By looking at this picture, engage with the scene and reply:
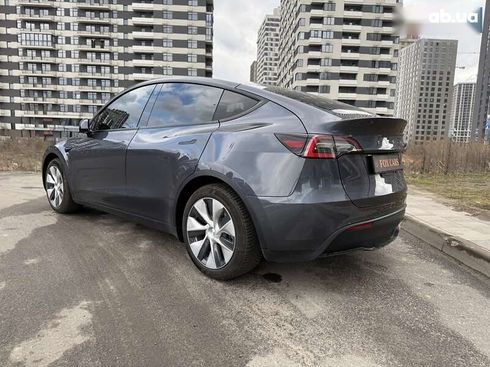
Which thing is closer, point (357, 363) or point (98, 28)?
point (357, 363)

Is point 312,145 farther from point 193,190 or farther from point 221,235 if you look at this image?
point 193,190

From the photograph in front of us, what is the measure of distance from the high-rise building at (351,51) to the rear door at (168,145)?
71.1 metres

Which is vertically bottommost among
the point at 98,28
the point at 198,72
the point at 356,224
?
the point at 356,224

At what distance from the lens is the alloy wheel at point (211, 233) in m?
2.81

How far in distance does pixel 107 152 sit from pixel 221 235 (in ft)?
5.95

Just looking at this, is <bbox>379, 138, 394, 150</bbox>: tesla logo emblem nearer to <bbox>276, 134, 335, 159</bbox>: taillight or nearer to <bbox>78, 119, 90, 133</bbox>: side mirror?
<bbox>276, 134, 335, 159</bbox>: taillight

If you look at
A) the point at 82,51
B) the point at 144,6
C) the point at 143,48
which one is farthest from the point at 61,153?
the point at 82,51

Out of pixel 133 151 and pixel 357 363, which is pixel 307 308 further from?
pixel 133 151

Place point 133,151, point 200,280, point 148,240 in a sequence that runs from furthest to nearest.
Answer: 1. point 148,240
2. point 133,151
3. point 200,280

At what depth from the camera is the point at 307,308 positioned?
8.48ft

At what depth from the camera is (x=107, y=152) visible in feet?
12.8

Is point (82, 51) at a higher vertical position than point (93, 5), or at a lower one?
lower

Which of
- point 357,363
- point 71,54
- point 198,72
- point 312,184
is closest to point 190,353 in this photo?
point 357,363

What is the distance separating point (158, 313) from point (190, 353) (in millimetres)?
497
